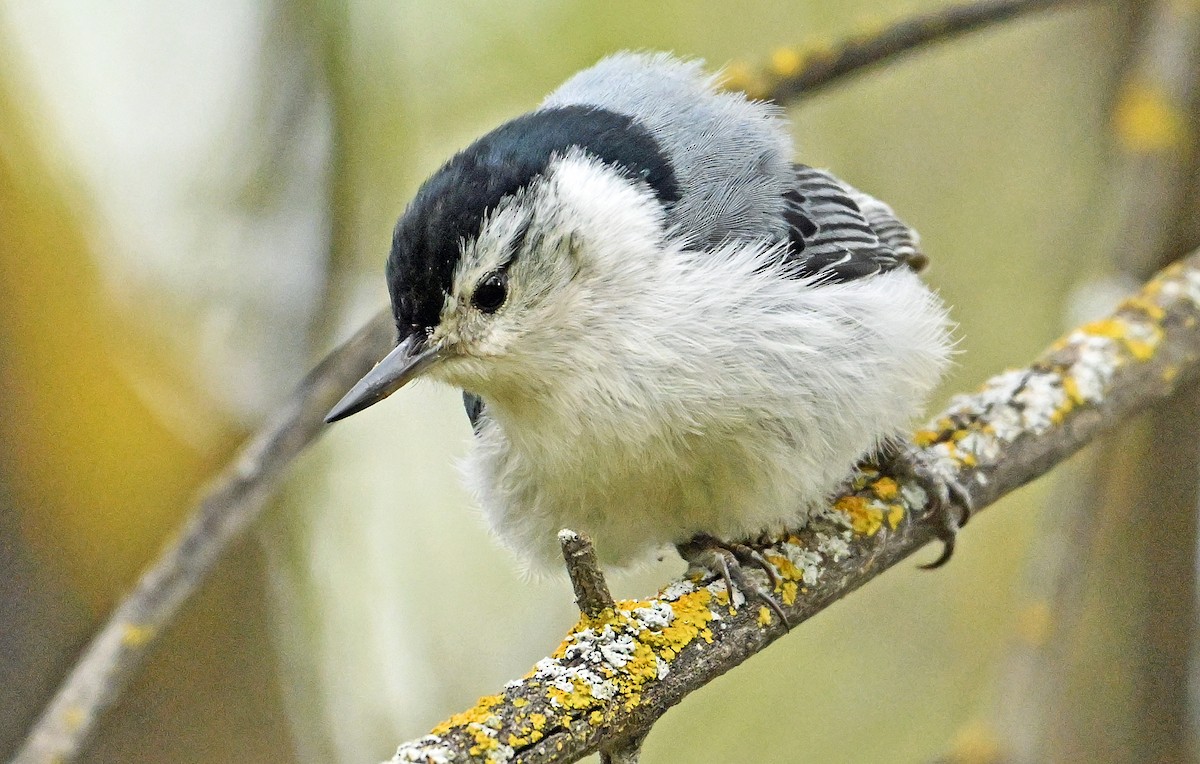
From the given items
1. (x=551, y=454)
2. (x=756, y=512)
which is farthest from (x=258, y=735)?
(x=756, y=512)

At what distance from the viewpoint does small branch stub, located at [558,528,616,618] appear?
1326mm

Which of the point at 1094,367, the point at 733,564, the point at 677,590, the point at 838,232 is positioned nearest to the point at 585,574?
the point at 677,590

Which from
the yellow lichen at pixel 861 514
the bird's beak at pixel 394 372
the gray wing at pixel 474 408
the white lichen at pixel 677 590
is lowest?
the white lichen at pixel 677 590

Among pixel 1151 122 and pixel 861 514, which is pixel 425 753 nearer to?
pixel 861 514

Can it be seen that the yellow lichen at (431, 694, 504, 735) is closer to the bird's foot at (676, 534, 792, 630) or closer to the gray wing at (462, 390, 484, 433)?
the bird's foot at (676, 534, 792, 630)

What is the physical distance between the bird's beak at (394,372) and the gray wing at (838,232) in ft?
2.19

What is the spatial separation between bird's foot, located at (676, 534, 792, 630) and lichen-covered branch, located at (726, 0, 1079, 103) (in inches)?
43.5

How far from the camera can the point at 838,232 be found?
80.1 inches

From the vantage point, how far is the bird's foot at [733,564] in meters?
1.64

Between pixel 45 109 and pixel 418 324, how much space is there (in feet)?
4.61

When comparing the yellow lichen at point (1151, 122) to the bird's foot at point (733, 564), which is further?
the yellow lichen at point (1151, 122)

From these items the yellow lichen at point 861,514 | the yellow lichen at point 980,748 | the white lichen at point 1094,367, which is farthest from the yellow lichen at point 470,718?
the yellow lichen at point 980,748

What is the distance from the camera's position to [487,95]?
329cm

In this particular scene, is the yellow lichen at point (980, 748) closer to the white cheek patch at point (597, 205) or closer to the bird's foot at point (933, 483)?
the bird's foot at point (933, 483)
